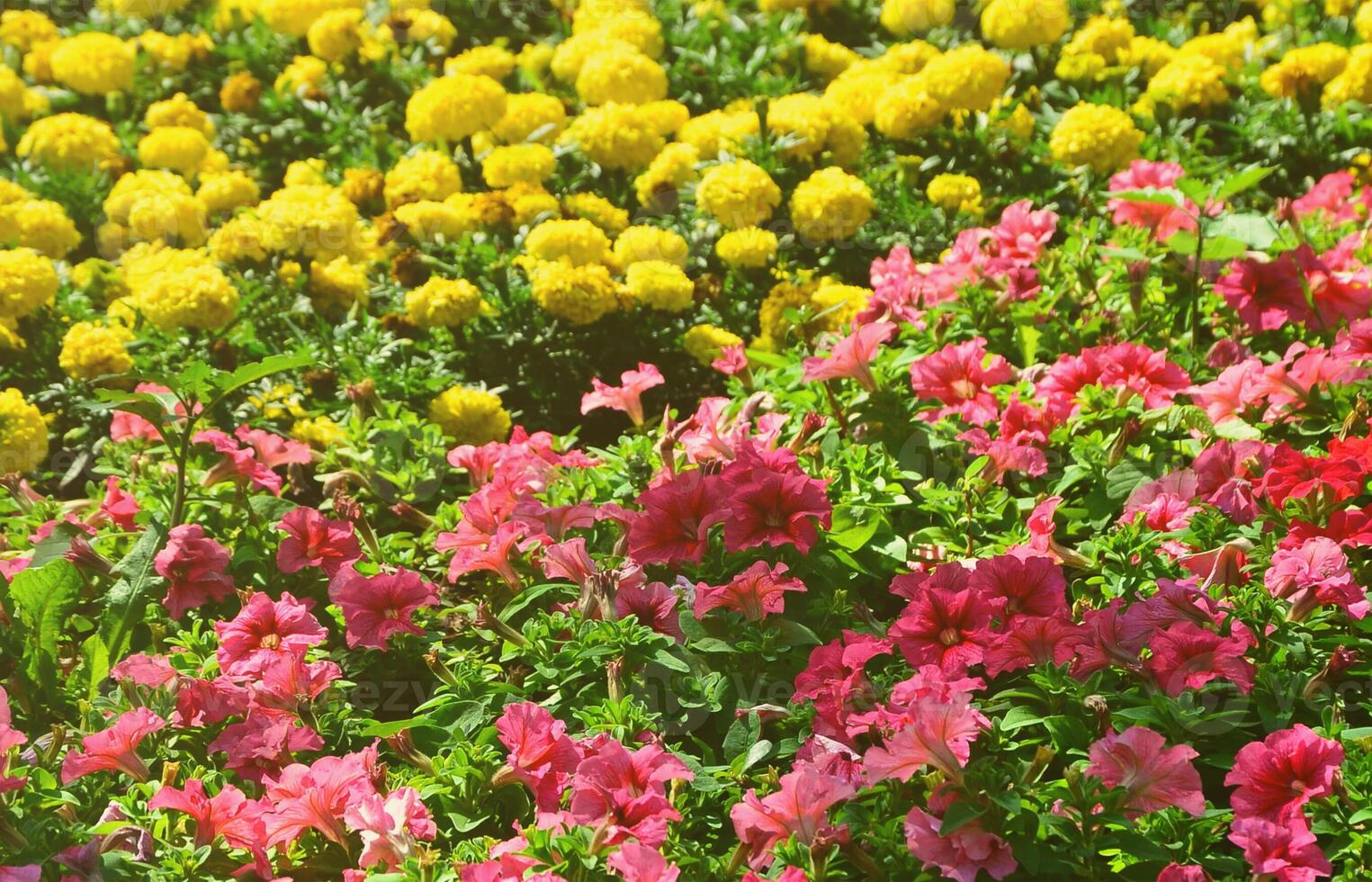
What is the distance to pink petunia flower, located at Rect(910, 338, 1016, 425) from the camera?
8.37 ft

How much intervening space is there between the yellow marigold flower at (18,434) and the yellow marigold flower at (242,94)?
6.49 ft

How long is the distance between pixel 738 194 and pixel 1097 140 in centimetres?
107

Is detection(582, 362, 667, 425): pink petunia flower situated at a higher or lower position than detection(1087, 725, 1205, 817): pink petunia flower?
lower

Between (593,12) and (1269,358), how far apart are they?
3.01 meters

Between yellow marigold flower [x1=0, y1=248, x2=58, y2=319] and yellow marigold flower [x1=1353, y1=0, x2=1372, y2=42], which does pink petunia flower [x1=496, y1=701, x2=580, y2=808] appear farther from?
yellow marigold flower [x1=1353, y1=0, x2=1372, y2=42]

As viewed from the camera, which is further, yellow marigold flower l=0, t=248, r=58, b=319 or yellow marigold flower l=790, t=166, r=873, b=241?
yellow marigold flower l=790, t=166, r=873, b=241

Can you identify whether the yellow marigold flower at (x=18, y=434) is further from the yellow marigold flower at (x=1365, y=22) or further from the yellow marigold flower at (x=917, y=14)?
the yellow marigold flower at (x=1365, y=22)

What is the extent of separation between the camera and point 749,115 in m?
4.03

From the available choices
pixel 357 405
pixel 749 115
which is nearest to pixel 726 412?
pixel 357 405

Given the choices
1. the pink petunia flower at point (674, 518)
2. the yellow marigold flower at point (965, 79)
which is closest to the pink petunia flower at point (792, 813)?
the pink petunia flower at point (674, 518)

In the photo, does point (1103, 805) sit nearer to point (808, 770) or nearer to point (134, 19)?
point (808, 770)

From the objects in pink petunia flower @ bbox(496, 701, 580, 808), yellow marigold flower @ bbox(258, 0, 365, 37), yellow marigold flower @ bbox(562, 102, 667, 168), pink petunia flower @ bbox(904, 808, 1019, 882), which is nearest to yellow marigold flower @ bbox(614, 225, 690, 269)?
yellow marigold flower @ bbox(562, 102, 667, 168)

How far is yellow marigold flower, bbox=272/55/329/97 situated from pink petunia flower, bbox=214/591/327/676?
3190mm

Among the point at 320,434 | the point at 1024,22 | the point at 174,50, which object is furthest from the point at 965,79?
the point at 174,50
